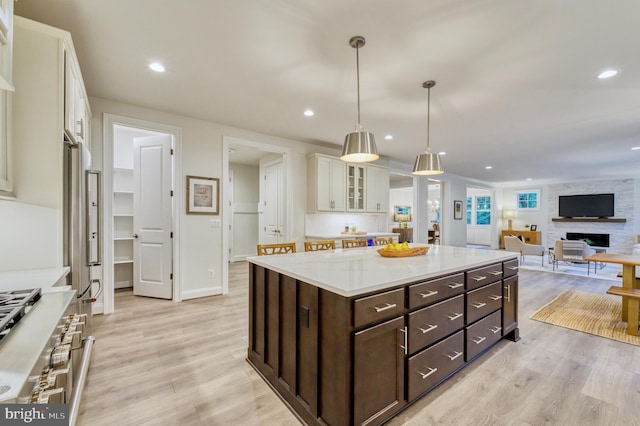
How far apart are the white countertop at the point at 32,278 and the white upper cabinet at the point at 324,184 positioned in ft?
11.7

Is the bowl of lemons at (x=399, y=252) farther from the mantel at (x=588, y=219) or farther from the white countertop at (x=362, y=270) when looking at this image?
the mantel at (x=588, y=219)

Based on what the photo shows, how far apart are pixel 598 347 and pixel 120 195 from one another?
6494 mm

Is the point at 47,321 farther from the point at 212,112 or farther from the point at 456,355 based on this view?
the point at 212,112

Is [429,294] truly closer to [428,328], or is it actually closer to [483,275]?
[428,328]

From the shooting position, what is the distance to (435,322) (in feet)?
5.97

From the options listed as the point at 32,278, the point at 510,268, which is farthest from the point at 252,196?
the point at 510,268

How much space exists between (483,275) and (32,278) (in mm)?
3030

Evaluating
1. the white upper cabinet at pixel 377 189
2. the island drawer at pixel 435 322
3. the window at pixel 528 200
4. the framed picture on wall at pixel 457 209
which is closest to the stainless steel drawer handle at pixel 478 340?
the island drawer at pixel 435 322

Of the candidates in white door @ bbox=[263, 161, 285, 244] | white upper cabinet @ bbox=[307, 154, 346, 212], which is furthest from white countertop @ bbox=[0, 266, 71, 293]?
white door @ bbox=[263, 161, 285, 244]

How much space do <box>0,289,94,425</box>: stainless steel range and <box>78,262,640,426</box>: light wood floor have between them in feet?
2.55

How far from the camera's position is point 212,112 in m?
3.67

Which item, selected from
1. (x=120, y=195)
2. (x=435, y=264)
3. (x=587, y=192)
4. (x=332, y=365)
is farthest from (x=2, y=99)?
(x=587, y=192)

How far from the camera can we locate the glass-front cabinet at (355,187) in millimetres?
5473

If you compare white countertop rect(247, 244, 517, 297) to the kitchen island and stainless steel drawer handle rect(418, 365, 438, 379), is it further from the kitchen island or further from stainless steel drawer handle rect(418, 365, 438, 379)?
stainless steel drawer handle rect(418, 365, 438, 379)
